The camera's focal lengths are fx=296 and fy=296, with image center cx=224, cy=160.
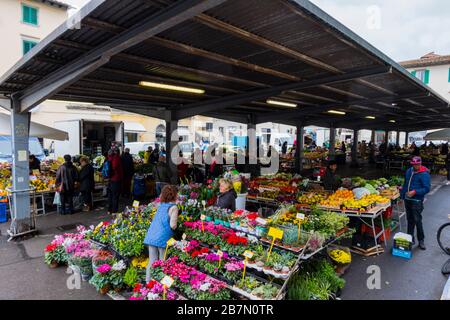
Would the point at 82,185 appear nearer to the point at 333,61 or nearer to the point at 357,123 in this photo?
the point at 333,61

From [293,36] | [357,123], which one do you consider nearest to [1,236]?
[293,36]

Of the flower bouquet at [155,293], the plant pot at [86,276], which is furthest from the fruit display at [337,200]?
Answer: the plant pot at [86,276]

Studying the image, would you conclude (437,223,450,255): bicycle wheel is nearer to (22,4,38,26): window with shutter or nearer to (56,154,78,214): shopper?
(56,154,78,214): shopper

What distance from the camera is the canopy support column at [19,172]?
643cm

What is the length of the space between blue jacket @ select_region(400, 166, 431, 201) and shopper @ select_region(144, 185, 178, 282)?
15.6 ft

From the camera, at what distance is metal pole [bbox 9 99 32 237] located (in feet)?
21.1

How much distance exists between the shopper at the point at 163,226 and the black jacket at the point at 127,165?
20.6 ft

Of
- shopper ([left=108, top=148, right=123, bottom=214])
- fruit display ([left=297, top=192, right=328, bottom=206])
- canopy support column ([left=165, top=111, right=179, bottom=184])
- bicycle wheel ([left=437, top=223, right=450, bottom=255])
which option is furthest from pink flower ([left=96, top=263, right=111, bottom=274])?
canopy support column ([left=165, top=111, right=179, bottom=184])

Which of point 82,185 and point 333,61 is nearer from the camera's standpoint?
point 333,61

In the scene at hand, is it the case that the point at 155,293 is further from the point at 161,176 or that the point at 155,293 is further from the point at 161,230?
the point at 161,176

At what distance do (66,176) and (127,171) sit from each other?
8.08 feet

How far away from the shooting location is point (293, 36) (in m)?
4.28

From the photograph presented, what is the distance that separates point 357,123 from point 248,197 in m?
16.2

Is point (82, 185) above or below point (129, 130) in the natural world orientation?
below
